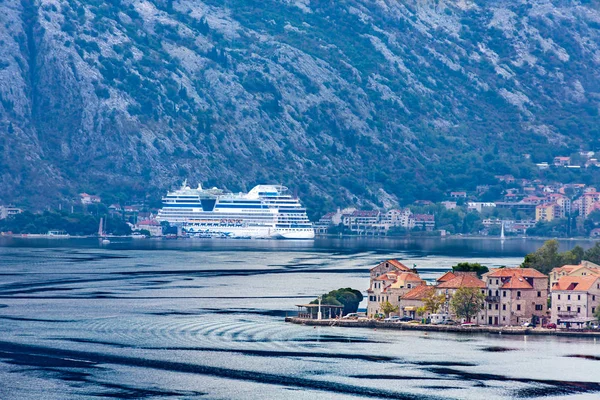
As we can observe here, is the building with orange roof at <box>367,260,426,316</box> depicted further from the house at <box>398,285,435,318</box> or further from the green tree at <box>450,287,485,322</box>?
the green tree at <box>450,287,485,322</box>

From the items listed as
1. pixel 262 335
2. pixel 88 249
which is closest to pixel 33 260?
pixel 88 249

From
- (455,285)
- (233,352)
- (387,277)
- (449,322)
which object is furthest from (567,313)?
(233,352)

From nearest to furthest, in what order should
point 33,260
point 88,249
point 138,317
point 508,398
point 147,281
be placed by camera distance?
point 508,398
point 138,317
point 147,281
point 33,260
point 88,249

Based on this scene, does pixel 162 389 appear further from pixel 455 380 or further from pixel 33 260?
pixel 33 260

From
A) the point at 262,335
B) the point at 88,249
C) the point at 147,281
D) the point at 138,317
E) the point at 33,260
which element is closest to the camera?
the point at 262,335

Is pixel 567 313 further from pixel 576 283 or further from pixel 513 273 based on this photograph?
pixel 513 273

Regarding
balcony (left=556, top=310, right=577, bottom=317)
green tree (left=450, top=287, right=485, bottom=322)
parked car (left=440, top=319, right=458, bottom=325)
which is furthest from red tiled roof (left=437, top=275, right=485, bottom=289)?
balcony (left=556, top=310, right=577, bottom=317)

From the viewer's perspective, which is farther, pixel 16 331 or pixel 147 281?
pixel 147 281
